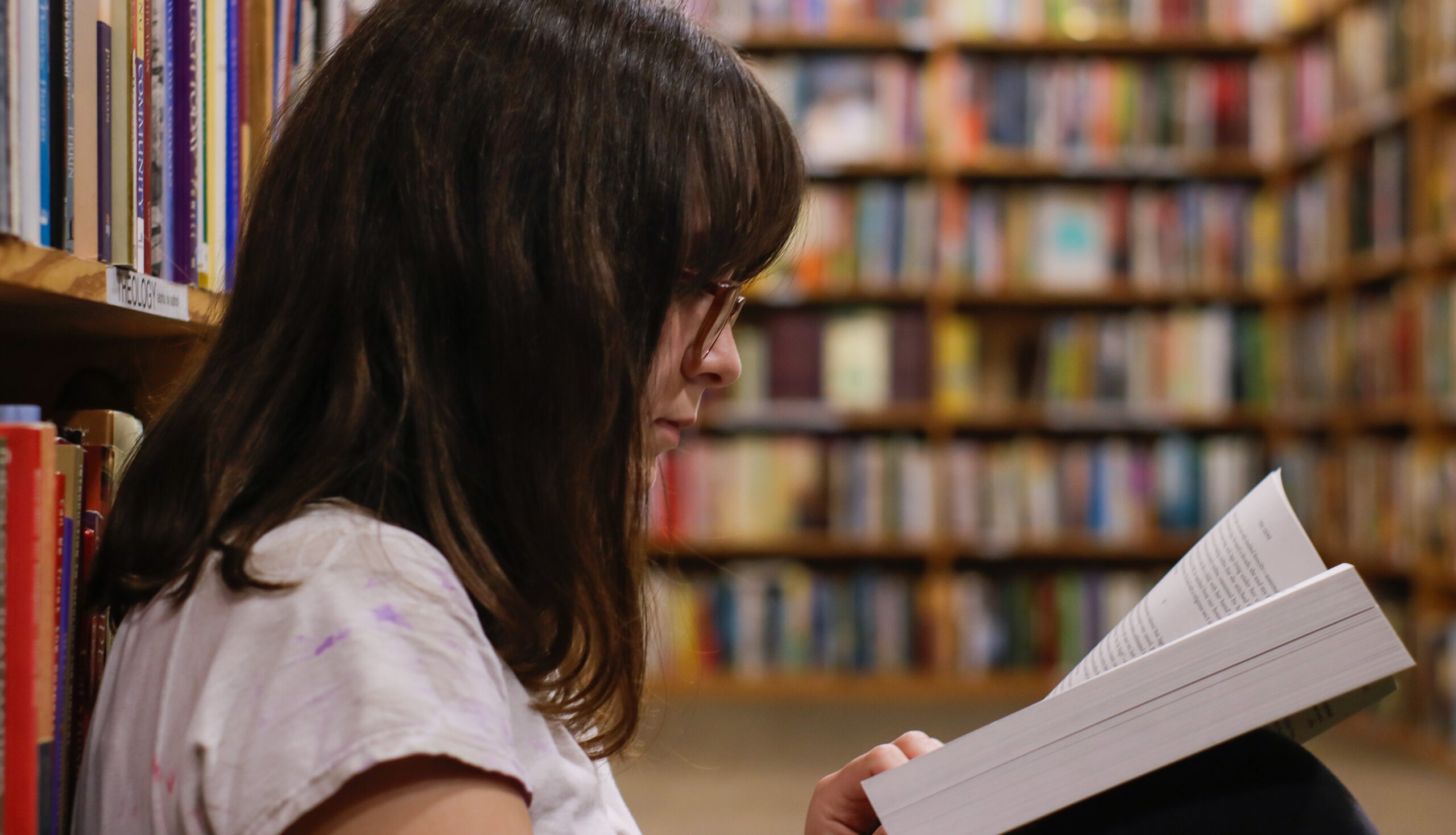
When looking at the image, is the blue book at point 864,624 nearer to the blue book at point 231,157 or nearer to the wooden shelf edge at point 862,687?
the wooden shelf edge at point 862,687

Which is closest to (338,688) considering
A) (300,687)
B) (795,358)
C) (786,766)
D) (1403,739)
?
(300,687)

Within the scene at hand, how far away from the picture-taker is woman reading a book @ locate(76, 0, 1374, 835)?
18.0 inches

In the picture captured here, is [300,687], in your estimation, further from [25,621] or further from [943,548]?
[943,548]

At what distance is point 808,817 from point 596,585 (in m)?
0.29

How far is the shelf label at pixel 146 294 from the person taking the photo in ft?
2.15

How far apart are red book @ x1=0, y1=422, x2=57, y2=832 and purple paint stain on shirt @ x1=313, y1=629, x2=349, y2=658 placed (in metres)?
0.15

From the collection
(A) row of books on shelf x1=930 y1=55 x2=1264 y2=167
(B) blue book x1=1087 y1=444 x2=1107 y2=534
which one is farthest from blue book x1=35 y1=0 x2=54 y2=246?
(B) blue book x1=1087 y1=444 x2=1107 y2=534

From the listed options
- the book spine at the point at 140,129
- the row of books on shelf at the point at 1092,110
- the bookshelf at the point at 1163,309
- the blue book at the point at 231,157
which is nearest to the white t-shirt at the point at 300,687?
the book spine at the point at 140,129

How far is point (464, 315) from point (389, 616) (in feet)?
0.52

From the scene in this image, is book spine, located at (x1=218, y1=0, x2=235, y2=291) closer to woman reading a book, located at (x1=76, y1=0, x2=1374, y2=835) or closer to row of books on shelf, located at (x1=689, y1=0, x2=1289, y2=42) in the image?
woman reading a book, located at (x1=76, y1=0, x2=1374, y2=835)

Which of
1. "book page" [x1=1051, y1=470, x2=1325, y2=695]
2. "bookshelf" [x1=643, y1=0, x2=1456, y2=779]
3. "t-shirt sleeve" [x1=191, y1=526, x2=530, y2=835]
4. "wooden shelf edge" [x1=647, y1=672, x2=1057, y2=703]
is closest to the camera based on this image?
"t-shirt sleeve" [x1=191, y1=526, x2=530, y2=835]

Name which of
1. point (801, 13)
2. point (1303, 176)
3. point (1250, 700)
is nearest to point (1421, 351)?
point (1303, 176)

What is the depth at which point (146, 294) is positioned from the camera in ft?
2.31

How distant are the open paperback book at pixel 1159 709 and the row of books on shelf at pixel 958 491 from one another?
2.52m
